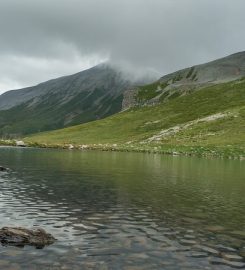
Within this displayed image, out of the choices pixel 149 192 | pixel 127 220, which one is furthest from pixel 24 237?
pixel 149 192

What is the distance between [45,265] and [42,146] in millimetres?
138565

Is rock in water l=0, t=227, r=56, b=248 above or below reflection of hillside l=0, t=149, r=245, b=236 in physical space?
below

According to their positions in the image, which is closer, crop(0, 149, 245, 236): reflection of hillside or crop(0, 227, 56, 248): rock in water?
crop(0, 227, 56, 248): rock in water

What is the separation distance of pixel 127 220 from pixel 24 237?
28.4 ft

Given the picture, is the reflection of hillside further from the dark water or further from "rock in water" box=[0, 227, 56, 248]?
"rock in water" box=[0, 227, 56, 248]

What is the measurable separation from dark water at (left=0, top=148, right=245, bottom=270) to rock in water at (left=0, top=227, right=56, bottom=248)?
600 mm

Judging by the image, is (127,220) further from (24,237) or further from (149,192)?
(149,192)

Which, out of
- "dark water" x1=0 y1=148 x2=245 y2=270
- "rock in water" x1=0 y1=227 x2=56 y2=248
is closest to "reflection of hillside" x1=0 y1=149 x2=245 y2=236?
Answer: "dark water" x1=0 y1=148 x2=245 y2=270

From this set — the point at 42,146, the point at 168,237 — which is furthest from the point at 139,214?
the point at 42,146

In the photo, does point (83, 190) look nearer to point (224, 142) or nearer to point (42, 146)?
point (224, 142)

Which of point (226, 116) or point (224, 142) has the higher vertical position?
point (226, 116)

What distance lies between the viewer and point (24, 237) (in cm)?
2369

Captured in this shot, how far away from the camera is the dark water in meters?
21.4

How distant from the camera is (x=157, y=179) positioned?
180ft
